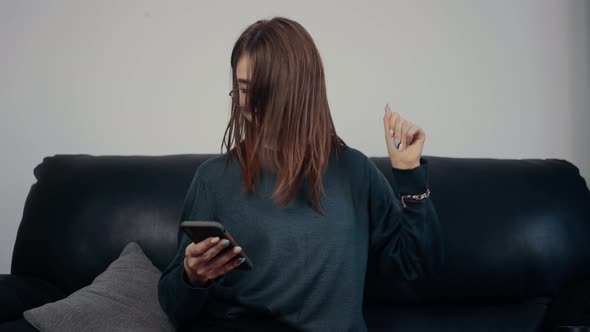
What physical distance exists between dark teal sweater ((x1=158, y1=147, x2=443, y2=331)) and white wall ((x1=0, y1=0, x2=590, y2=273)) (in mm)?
795

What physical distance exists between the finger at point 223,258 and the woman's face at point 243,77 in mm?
339

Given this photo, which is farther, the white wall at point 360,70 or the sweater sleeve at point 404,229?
the white wall at point 360,70

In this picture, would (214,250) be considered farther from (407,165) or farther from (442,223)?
(442,223)

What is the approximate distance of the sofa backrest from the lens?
5.38ft

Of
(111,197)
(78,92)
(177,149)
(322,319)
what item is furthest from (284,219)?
(78,92)

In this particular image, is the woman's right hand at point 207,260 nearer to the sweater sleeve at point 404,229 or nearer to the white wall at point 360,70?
the sweater sleeve at point 404,229

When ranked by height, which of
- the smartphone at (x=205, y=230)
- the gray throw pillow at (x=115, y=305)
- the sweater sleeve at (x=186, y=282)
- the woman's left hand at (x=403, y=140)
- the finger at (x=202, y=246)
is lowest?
the gray throw pillow at (x=115, y=305)

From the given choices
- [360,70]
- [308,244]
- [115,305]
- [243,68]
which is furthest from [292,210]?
[360,70]

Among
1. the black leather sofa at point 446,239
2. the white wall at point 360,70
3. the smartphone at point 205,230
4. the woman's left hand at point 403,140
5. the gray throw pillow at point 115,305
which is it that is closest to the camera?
the smartphone at point 205,230

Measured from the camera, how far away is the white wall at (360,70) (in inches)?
84.7

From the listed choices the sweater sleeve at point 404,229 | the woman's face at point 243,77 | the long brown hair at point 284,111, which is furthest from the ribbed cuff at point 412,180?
the woman's face at point 243,77

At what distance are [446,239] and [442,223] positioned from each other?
47 millimetres

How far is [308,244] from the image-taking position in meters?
1.29

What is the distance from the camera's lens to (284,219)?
51.4 inches
